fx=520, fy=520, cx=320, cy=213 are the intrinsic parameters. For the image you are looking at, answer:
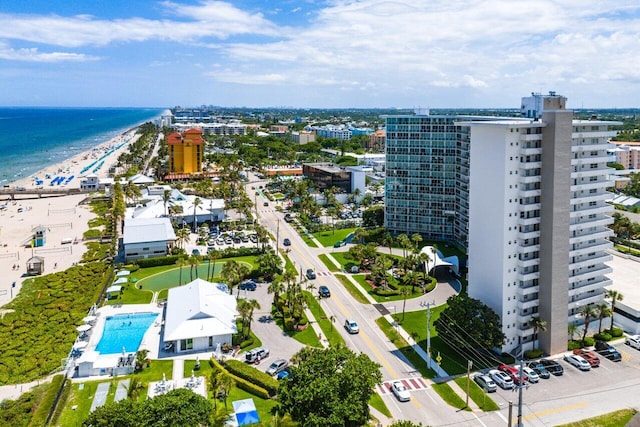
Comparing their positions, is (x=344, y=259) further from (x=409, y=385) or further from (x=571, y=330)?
(x=409, y=385)

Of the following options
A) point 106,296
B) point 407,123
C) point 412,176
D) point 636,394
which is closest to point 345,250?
point 412,176

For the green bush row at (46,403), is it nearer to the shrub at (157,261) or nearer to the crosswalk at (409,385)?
the crosswalk at (409,385)

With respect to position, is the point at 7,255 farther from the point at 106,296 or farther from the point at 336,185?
the point at 336,185

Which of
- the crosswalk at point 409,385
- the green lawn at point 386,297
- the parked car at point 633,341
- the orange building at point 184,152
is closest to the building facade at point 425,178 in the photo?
the green lawn at point 386,297

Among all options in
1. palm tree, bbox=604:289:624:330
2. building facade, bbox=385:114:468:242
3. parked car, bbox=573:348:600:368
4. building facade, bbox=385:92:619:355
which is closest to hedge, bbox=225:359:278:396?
building facade, bbox=385:92:619:355

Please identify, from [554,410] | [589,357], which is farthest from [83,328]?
[589,357]

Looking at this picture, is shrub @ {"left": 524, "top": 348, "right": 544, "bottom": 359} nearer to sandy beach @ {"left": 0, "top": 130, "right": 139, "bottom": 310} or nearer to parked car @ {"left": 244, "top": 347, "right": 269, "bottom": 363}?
parked car @ {"left": 244, "top": 347, "right": 269, "bottom": 363}
